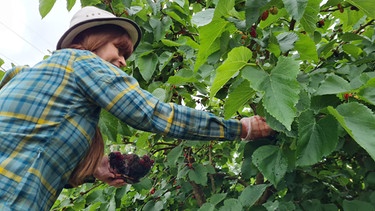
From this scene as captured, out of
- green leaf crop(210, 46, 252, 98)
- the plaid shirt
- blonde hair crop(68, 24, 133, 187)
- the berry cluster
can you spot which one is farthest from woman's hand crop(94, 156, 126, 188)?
green leaf crop(210, 46, 252, 98)

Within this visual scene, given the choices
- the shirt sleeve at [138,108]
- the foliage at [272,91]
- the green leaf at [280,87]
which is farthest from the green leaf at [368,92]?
the shirt sleeve at [138,108]

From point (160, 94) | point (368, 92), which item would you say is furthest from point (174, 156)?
point (368, 92)

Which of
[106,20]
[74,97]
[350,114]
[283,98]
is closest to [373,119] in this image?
[350,114]

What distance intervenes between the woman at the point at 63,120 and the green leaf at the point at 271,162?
84mm

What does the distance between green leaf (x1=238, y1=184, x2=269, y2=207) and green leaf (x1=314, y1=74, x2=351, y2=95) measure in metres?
0.44

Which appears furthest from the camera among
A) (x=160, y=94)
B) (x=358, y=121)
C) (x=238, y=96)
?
(x=160, y=94)

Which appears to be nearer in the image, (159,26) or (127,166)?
(127,166)

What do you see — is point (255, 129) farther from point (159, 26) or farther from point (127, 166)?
point (159, 26)

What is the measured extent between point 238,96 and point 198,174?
797mm

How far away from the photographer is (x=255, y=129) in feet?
3.62

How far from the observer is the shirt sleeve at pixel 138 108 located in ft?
3.29

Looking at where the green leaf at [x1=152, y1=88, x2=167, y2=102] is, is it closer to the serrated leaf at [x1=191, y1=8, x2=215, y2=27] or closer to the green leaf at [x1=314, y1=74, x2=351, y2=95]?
the serrated leaf at [x1=191, y1=8, x2=215, y2=27]

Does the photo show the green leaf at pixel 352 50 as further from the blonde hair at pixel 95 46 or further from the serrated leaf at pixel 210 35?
the blonde hair at pixel 95 46

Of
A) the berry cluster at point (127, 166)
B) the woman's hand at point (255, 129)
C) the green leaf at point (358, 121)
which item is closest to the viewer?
the green leaf at point (358, 121)
